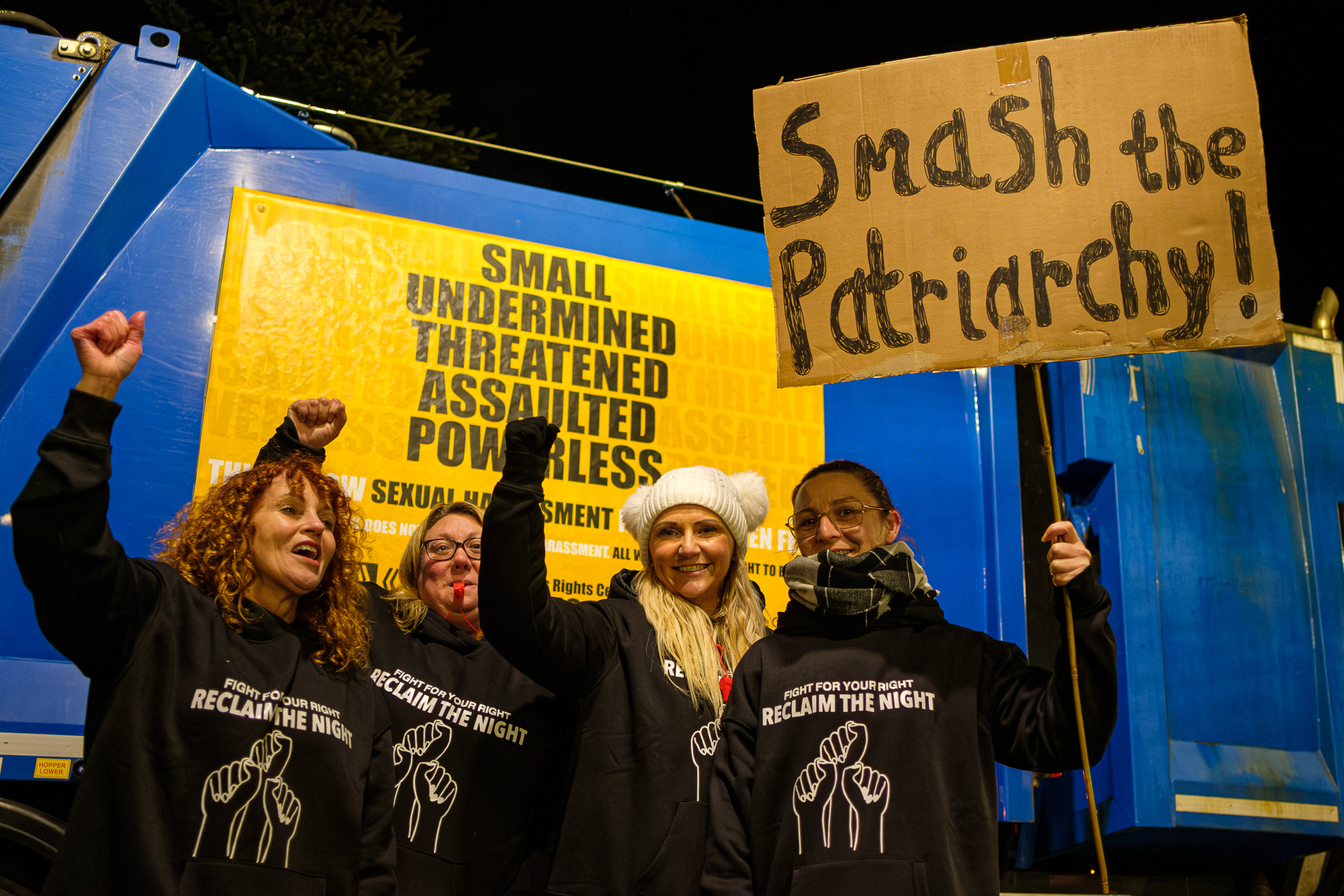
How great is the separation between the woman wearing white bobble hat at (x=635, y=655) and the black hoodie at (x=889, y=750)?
0.11 meters

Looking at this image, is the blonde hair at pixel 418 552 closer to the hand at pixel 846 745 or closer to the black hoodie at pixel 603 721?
the black hoodie at pixel 603 721

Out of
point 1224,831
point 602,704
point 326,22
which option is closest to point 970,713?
point 602,704

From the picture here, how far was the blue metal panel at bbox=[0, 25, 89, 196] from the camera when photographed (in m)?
3.23

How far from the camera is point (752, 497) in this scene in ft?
10.9

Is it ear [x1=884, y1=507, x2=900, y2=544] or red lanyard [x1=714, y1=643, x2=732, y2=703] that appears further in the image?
ear [x1=884, y1=507, x2=900, y2=544]

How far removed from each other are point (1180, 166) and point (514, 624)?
6.75 ft

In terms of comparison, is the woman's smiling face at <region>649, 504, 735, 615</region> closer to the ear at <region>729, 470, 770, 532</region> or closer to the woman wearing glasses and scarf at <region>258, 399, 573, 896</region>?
the ear at <region>729, 470, 770, 532</region>

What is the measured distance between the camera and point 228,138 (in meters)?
3.62

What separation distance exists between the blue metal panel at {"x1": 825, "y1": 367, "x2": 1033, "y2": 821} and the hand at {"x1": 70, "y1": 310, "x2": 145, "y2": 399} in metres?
2.46

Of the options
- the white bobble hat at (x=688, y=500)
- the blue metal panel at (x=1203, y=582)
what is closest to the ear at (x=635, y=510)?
the white bobble hat at (x=688, y=500)

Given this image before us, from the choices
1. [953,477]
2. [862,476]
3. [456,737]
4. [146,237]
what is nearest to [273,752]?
[456,737]

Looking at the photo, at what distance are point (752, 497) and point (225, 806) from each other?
5.56ft

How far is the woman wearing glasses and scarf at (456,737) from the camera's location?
276cm

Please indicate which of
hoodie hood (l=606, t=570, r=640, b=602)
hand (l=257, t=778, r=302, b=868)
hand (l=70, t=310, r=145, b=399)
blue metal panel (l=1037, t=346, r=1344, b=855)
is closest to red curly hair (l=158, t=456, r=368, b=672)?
hand (l=257, t=778, r=302, b=868)
